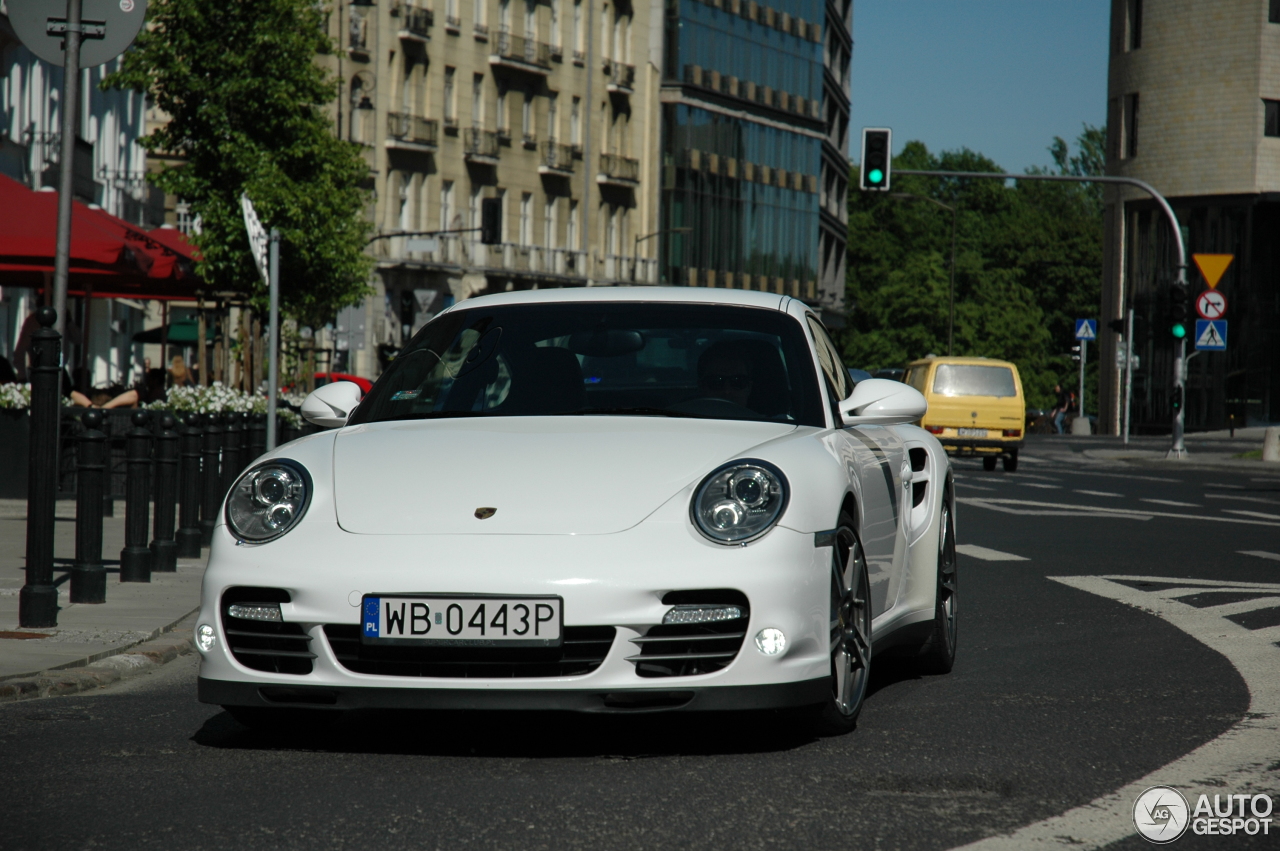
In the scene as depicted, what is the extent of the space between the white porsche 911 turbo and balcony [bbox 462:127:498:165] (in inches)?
2574

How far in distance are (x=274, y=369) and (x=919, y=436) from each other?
22.7ft

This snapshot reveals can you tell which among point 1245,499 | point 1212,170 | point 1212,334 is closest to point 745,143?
point 1212,170

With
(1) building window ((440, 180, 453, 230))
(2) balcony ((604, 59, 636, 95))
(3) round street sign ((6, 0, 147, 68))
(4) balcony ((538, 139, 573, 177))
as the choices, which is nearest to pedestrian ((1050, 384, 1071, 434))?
(4) balcony ((538, 139, 573, 177))

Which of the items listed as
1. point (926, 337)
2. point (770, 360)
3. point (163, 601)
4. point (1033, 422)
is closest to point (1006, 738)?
point (770, 360)

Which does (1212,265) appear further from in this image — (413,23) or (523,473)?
(413,23)

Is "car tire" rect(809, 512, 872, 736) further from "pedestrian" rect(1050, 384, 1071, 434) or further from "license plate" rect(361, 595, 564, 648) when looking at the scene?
"pedestrian" rect(1050, 384, 1071, 434)

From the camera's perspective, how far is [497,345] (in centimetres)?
654

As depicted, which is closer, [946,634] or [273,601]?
[273,601]

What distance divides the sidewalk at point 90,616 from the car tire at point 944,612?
3256 mm

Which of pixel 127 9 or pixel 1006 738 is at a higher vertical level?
pixel 127 9

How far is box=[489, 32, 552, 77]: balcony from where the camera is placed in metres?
71.6

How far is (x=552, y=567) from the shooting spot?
202 inches

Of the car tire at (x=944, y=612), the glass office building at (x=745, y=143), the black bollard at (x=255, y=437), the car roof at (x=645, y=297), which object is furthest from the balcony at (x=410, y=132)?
the car roof at (x=645, y=297)

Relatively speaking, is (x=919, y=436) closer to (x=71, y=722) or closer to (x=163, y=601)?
(x=71, y=722)
